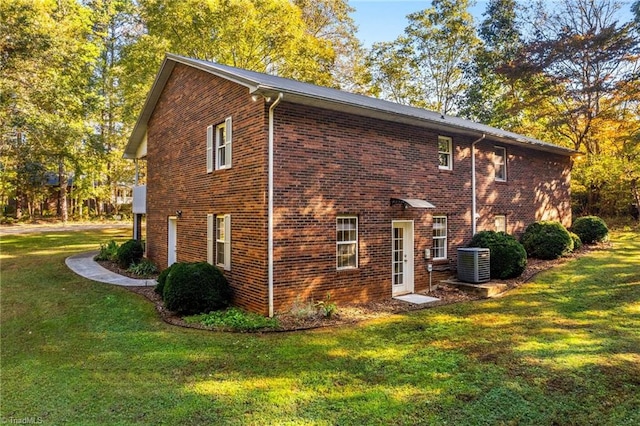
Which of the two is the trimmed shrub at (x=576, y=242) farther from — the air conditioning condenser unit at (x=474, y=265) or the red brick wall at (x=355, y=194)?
the air conditioning condenser unit at (x=474, y=265)

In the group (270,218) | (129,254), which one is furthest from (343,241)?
(129,254)

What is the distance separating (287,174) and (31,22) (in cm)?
1552

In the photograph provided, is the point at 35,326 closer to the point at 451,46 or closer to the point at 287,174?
the point at 287,174

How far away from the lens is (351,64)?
30.4 metres

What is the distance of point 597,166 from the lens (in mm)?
20500

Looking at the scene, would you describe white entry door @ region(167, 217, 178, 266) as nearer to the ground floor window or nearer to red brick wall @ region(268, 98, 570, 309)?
the ground floor window

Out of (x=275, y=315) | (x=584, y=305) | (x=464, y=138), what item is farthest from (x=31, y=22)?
(x=584, y=305)

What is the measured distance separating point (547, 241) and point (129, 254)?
1635 cm

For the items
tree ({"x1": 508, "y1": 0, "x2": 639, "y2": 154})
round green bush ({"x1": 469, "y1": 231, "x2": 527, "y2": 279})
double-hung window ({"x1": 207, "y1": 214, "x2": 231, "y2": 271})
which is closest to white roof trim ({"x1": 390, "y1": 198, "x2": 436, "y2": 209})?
round green bush ({"x1": 469, "y1": 231, "x2": 527, "y2": 279})

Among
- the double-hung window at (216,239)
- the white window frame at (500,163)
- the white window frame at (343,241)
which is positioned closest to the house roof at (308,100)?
the white window frame at (500,163)

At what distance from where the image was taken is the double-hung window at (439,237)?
12.0 meters

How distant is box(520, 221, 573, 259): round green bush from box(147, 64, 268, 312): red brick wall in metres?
11.3

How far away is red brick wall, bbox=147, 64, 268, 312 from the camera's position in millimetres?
8727

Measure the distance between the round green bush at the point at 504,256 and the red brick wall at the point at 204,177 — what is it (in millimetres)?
7626
